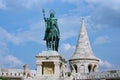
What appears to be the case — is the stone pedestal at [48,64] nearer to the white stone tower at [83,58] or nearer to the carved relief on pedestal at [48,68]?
the carved relief on pedestal at [48,68]

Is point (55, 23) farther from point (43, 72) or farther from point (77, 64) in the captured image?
point (77, 64)

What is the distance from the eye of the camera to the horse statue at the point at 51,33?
47209 mm

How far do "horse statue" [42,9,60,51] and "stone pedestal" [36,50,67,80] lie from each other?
1.08m

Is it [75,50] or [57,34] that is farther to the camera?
[75,50]

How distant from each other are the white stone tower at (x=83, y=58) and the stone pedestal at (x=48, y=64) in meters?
22.2

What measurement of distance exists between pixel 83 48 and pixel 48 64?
2329cm

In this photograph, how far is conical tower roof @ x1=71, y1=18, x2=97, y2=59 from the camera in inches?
2704

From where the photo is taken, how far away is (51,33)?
47.4m

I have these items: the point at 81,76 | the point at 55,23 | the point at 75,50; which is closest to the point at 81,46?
the point at 75,50

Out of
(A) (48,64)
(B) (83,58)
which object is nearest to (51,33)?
(A) (48,64)

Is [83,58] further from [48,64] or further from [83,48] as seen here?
[48,64]

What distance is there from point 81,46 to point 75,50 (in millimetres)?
1284

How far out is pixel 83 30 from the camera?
234 ft

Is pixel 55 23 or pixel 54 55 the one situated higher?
pixel 55 23
